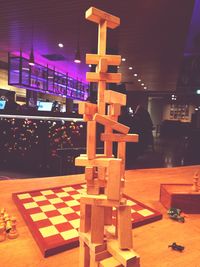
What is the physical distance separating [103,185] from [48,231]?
1.80 ft

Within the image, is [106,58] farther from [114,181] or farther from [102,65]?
[114,181]

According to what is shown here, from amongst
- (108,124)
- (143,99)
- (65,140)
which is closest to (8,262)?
(108,124)

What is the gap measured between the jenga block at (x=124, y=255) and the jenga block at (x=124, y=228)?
0.06 feet

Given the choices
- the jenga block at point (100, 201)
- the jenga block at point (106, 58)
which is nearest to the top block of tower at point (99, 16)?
the jenga block at point (106, 58)

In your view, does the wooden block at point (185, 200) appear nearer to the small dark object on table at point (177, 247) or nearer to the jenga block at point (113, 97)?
the small dark object on table at point (177, 247)

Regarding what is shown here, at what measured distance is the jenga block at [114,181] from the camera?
74cm

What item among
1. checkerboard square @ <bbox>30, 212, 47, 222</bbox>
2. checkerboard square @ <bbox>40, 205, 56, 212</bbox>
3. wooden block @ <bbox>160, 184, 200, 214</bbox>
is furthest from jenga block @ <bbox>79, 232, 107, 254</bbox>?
wooden block @ <bbox>160, 184, 200, 214</bbox>

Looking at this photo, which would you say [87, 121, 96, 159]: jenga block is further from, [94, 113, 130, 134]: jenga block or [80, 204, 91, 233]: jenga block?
[80, 204, 91, 233]: jenga block

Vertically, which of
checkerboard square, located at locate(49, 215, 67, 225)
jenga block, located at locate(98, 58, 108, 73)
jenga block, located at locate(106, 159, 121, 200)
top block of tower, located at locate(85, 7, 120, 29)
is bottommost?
checkerboard square, located at locate(49, 215, 67, 225)

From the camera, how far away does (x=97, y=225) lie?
2.51ft

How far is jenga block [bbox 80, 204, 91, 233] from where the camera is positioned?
802mm

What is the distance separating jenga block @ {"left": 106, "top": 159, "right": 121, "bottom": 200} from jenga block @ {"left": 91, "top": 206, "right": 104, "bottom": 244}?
0.07m

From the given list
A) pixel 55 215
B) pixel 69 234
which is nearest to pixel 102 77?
pixel 69 234

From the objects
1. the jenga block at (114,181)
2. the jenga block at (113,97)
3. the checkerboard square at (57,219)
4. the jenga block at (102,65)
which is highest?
the jenga block at (102,65)
